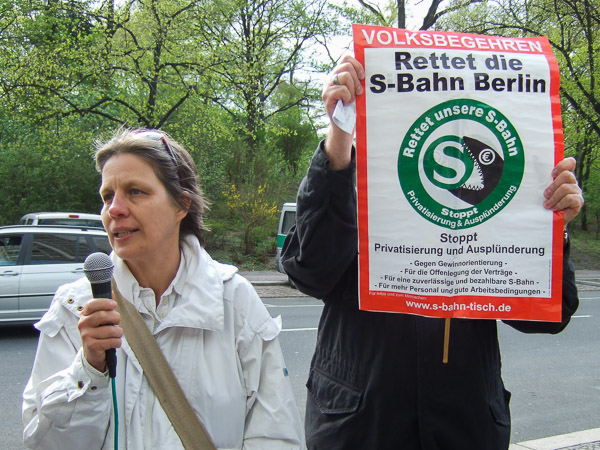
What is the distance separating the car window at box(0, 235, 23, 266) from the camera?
859 centimetres

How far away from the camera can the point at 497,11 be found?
70.1ft

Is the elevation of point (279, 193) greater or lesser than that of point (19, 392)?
greater

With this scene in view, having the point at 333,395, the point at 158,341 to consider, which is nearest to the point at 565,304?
the point at 333,395

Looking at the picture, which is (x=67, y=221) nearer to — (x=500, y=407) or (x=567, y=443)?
(x=567, y=443)

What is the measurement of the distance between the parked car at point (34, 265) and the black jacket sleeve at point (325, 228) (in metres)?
7.66

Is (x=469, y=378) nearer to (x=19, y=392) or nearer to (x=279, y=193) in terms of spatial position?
(x=19, y=392)

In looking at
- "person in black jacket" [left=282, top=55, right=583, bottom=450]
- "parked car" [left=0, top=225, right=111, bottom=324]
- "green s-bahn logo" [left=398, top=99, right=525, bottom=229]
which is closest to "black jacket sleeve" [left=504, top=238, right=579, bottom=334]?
"person in black jacket" [left=282, top=55, right=583, bottom=450]

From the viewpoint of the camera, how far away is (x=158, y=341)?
1.82 meters

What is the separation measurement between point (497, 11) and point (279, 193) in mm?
10697

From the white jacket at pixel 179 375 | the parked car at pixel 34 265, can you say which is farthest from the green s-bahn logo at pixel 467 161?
the parked car at pixel 34 265

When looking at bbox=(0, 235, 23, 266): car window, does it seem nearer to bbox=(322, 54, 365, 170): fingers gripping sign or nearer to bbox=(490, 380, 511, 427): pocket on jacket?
bbox=(322, 54, 365, 170): fingers gripping sign

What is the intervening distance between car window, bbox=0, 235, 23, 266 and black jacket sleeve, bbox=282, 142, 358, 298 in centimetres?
795

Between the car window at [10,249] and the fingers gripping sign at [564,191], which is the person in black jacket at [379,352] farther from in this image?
the car window at [10,249]

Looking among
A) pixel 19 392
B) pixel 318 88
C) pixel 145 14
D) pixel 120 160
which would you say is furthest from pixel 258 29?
pixel 120 160
